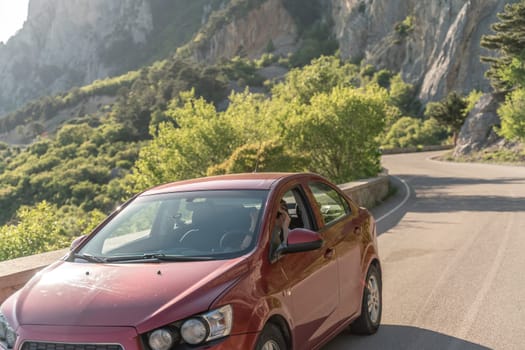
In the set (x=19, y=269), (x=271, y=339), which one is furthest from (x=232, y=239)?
(x=19, y=269)

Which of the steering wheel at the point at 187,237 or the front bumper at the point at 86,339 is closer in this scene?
the front bumper at the point at 86,339

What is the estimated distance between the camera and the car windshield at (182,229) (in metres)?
4.52

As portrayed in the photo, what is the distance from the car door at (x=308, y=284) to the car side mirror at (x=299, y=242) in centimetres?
7

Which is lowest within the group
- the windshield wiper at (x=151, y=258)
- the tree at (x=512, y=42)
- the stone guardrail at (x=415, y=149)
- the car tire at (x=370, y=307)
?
the stone guardrail at (x=415, y=149)

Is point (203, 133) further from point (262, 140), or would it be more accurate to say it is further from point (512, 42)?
point (512, 42)

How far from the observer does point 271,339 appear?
4129 millimetres

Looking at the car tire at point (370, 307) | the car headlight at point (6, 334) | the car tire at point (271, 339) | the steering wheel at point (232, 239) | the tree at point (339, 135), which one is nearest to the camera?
the car headlight at point (6, 334)

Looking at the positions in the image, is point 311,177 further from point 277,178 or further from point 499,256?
point 499,256

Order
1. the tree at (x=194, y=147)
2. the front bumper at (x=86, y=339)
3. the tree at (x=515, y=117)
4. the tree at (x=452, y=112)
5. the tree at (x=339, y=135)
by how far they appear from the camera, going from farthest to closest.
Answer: the tree at (x=452, y=112), the tree at (x=515, y=117), the tree at (x=194, y=147), the tree at (x=339, y=135), the front bumper at (x=86, y=339)

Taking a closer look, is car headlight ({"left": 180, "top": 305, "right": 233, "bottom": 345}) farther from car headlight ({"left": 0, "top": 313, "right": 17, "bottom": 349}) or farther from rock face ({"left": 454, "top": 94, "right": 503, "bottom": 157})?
rock face ({"left": 454, "top": 94, "right": 503, "bottom": 157})

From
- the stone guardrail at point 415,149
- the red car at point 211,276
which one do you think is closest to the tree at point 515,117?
the stone guardrail at point 415,149

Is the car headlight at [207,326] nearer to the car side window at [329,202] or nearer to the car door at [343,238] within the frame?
the car door at [343,238]

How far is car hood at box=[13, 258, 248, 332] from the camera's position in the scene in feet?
12.1

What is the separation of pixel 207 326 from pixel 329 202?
249cm
